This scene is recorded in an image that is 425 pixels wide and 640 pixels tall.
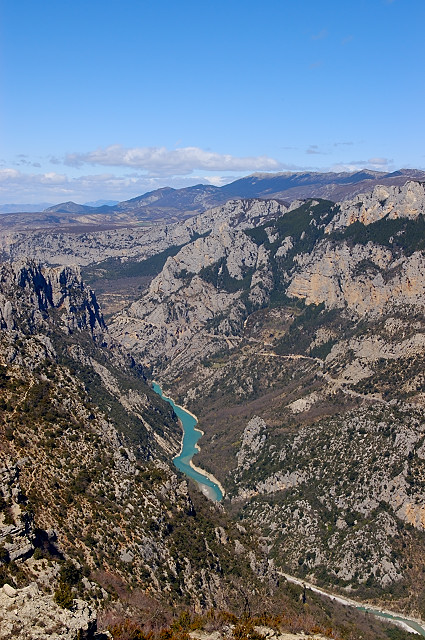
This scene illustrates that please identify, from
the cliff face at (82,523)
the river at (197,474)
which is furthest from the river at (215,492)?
the cliff face at (82,523)

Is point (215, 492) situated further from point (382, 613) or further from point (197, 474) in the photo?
point (382, 613)

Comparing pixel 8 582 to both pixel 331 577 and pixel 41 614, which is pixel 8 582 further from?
pixel 331 577

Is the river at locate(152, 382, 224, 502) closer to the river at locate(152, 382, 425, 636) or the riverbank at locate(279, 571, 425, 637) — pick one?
the river at locate(152, 382, 425, 636)

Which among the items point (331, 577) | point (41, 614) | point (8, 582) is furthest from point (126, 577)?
point (331, 577)

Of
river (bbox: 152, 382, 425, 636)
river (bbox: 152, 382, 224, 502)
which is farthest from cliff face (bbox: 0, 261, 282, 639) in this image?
river (bbox: 152, 382, 224, 502)

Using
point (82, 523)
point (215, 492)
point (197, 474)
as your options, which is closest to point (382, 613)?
point (215, 492)

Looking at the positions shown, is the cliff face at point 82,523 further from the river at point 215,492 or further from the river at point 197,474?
the river at point 197,474

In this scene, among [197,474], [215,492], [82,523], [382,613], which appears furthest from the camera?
[197,474]

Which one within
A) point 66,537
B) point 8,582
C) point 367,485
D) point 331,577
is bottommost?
point 331,577

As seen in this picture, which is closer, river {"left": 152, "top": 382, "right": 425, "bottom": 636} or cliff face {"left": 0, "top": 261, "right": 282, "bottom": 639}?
cliff face {"left": 0, "top": 261, "right": 282, "bottom": 639}

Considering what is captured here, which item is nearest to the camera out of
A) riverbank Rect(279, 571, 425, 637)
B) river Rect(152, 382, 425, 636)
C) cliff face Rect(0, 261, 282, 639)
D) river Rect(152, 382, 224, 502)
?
cliff face Rect(0, 261, 282, 639)

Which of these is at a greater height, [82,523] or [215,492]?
[82,523]
